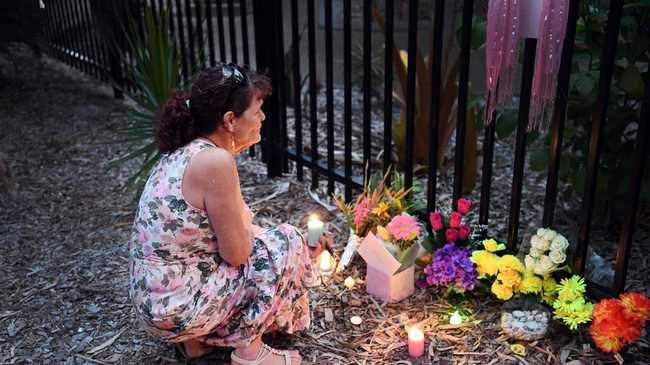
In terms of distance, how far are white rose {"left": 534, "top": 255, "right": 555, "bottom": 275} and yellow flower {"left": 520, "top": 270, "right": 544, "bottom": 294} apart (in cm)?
3

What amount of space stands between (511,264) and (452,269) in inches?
8.9

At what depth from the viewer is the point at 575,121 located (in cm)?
287

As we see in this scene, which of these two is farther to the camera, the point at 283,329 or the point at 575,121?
the point at 575,121

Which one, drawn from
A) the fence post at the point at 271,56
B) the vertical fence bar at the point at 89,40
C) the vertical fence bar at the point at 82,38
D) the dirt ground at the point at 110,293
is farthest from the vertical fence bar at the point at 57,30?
the fence post at the point at 271,56

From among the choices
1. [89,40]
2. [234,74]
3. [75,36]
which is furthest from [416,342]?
[75,36]

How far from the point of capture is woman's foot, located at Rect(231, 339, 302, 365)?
7.03 feet

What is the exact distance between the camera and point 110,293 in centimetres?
271

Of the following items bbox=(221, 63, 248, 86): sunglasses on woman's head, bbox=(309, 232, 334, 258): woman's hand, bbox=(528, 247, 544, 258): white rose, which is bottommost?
bbox=(309, 232, 334, 258): woman's hand

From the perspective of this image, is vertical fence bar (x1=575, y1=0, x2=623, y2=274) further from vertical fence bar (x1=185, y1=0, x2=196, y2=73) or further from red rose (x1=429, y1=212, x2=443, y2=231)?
vertical fence bar (x1=185, y1=0, x2=196, y2=73)

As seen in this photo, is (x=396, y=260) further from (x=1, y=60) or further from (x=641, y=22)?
(x=1, y=60)

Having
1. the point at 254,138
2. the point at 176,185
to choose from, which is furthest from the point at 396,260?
the point at 176,185

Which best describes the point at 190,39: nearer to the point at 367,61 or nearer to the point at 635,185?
the point at 367,61

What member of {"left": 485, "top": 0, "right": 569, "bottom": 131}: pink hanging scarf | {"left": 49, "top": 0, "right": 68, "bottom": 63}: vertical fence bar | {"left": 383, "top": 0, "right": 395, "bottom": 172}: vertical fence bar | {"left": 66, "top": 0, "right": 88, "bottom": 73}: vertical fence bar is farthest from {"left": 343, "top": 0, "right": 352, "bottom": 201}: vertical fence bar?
{"left": 49, "top": 0, "right": 68, "bottom": 63}: vertical fence bar

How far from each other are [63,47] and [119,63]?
137 centimetres
